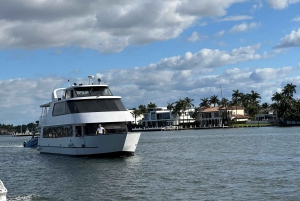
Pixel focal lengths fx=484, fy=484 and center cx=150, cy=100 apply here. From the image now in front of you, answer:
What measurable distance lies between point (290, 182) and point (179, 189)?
528 cm

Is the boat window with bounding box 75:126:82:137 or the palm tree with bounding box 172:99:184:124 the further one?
the palm tree with bounding box 172:99:184:124

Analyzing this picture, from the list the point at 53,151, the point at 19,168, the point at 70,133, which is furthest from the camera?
the point at 53,151

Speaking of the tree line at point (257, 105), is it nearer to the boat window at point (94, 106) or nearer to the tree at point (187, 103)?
the tree at point (187, 103)

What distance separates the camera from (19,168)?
117ft

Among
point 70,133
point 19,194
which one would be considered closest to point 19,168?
point 70,133

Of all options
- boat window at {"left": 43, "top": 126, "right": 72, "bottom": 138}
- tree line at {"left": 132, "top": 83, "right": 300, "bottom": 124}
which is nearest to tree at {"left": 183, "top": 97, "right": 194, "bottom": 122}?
tree line at {"left": 132, "top": 83, "right": 300, "bottom": 124}

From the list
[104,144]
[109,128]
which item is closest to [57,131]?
[109,128]

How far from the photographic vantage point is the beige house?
568 feet

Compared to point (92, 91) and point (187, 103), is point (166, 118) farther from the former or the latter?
point (92, 91)

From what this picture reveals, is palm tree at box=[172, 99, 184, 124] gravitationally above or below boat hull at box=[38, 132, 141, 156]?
above

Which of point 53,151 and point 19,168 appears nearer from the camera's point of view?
point 19,168

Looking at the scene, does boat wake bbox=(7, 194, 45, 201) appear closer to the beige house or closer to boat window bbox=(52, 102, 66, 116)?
boat window bbox=(52, 102, 66, 116)

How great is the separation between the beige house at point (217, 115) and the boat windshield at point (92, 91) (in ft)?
443

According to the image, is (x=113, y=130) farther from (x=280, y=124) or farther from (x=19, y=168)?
(x=280, y=124)
